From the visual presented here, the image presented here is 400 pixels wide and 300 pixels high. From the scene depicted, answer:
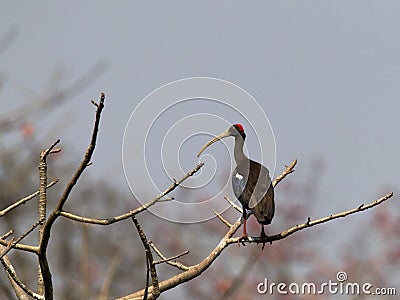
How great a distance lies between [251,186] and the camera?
4.80 meters

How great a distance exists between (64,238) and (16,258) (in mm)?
2534

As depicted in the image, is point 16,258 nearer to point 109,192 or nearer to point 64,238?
point 64,238

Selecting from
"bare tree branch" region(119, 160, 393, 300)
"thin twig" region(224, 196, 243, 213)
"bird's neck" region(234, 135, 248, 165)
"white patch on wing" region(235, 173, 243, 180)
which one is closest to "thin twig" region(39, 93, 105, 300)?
"bare tree branch" region(119, 160, 393, 300)

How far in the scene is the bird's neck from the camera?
5.00 meters

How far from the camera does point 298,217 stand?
13344 millimetres

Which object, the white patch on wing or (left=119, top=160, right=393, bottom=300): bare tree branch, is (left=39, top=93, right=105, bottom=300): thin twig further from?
the white patch on wing

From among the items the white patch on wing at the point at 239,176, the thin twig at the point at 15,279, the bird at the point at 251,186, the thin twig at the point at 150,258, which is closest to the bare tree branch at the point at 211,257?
the thin twig at the point at 150,258

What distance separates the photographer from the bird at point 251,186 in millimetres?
4621

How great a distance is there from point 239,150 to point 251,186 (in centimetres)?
35

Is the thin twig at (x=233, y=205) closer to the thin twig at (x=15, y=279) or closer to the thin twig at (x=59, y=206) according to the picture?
the thin twig at (x=15, y=279)

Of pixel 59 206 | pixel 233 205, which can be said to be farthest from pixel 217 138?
pixel 59 206

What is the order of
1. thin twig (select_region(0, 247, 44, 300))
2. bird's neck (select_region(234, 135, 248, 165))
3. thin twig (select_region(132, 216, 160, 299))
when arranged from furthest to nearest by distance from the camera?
bird's neck (select_region(234, 135, 248, 165)), thin twig (select_region(0, 247, 44, 300)), thin twig (select_region(132, 216, 160, 299))

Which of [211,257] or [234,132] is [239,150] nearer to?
[234,132]

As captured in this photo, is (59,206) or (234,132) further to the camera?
(234,132)
